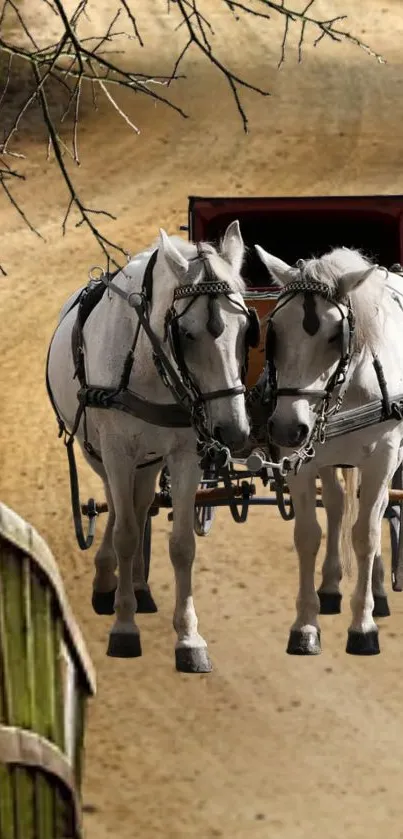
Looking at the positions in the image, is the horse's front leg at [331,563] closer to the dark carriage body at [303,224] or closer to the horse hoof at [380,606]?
the horse hoof at [380,606]

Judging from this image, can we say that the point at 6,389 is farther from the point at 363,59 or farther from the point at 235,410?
the point at 363,59

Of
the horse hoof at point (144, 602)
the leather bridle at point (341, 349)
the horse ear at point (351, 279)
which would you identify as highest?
the horse ear at point (351, 279)

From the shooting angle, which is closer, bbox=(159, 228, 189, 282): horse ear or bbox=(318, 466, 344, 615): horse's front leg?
bbox=(159, 228, 189, 282): horse ear

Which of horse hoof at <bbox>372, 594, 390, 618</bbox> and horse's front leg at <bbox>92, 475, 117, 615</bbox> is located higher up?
horse's front leg at <bbox>92, 475, 117, 615</bbox>

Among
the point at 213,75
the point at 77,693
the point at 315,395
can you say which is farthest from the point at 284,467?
the point at 213,75

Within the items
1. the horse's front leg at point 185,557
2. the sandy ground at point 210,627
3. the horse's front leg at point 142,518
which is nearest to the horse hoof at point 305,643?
the sandy ground at point 210,627

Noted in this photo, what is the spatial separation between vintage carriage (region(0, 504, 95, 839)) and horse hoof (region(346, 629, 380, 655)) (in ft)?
12.7

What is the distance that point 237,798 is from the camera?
5.77m

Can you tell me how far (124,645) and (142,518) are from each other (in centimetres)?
87

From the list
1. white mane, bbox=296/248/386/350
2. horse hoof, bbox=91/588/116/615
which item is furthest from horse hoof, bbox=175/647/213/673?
white mane, bbox=296/248/386/350

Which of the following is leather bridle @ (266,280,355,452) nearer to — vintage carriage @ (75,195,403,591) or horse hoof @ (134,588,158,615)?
vintage carriage @ (75,195,403,591)

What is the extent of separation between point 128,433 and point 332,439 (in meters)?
0.93

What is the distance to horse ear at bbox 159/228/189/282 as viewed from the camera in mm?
6605

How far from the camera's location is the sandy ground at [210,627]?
5758 millimetres
